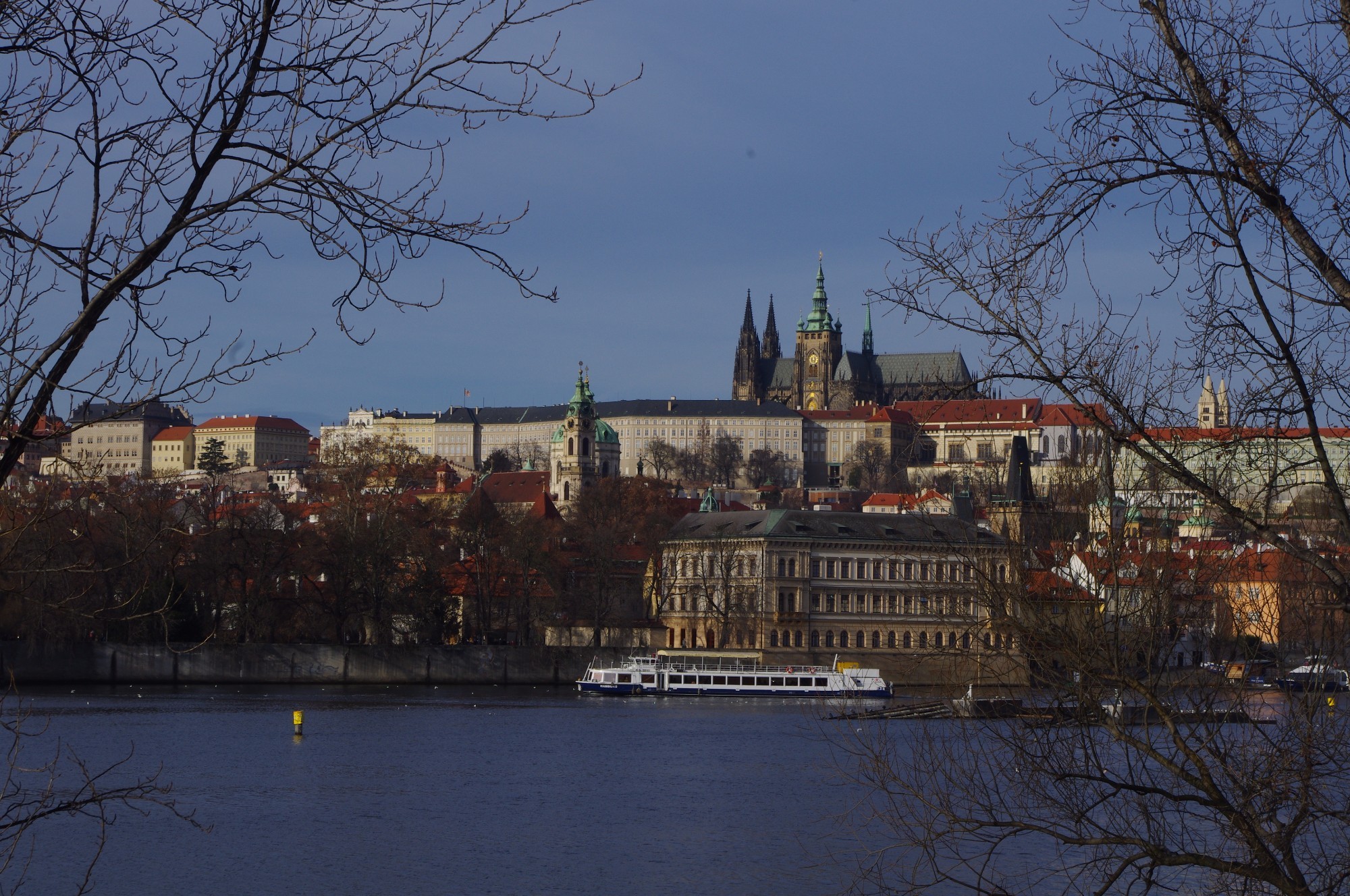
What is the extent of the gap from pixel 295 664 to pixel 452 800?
1287 inches

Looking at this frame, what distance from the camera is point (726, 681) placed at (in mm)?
70688

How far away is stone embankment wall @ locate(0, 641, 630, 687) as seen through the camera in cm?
6241

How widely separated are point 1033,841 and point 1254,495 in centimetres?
2225

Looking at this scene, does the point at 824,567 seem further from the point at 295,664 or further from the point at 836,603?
the point at 295,664

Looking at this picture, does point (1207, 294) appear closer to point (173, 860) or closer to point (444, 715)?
point (173, 860)

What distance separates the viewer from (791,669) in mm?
71688

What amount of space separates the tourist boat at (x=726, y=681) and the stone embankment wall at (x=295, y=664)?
2050 millimetres

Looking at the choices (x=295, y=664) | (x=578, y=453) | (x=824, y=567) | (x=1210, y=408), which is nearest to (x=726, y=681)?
(x=824, y=567)

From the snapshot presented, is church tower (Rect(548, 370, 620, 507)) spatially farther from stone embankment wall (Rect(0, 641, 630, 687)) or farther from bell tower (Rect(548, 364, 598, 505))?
stone embankment wall (Rect(0, 641, 630, 687))

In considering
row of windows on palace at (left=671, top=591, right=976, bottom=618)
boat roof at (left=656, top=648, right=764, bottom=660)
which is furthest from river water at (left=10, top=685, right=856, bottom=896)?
row of windows on palace at (left=671, top=591, right=976, bottom=618)

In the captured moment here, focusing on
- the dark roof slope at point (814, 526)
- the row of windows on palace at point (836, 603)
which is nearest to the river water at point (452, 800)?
the row of windows on palace at point (836, 603)

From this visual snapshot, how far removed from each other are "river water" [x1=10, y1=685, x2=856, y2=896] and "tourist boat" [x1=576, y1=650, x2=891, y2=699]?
9142mm

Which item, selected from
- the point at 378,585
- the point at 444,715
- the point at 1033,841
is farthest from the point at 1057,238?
the point at 378,585

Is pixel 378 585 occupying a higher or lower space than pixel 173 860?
higher
